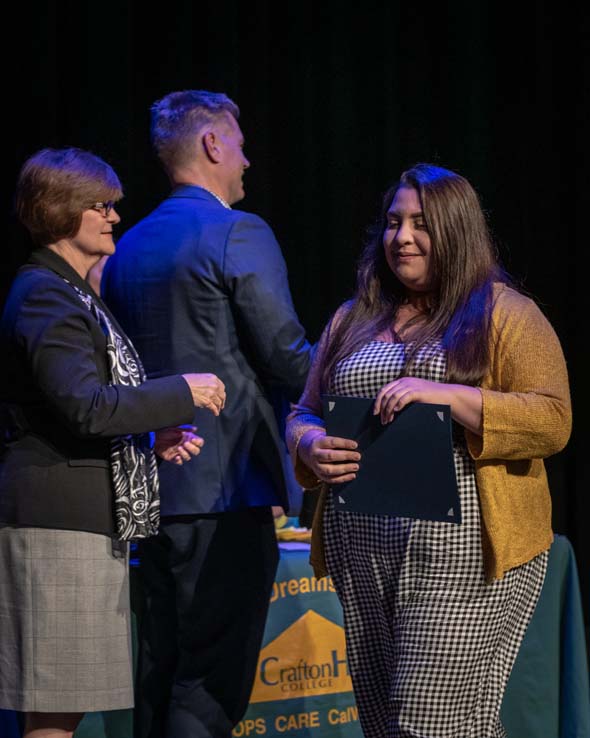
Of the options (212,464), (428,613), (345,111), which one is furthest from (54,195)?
(345,111)

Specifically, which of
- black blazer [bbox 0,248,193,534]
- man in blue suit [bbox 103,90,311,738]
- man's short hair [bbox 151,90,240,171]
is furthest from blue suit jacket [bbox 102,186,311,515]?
black blazer [bbox 0,248,193,534]

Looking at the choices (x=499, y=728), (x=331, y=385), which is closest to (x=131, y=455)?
(x=331, y=385)

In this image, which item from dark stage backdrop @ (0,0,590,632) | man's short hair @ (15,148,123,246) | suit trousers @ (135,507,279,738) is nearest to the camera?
man's short hair @ (15,148,123,246)

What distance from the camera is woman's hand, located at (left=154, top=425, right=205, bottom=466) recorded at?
2412 mm

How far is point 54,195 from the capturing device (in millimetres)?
2270

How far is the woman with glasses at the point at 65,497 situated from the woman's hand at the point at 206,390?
6 cm

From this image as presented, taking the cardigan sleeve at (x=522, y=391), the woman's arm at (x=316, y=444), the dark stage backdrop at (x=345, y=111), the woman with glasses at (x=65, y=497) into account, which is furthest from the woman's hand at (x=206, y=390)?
the dark stage backdrop at (x=345, y=111)

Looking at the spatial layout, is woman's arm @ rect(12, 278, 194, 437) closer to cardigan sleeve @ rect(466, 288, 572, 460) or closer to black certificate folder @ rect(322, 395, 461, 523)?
black certificate folder @ rect(322, 395, 461, 523)

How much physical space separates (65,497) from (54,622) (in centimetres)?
26

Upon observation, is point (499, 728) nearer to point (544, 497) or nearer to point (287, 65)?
point (544, 497)

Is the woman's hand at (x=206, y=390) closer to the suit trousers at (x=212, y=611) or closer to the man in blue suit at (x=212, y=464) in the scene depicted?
the man in blue suit at (x=212, y=464)

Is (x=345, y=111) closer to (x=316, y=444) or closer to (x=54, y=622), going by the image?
(x=316, y=444)

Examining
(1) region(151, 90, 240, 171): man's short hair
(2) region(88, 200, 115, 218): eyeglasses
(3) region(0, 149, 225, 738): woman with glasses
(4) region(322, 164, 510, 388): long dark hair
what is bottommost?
(3) region(0, 149, 225, 738): woman with glasses

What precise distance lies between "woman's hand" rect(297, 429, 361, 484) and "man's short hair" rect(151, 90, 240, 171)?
3.46 feet
